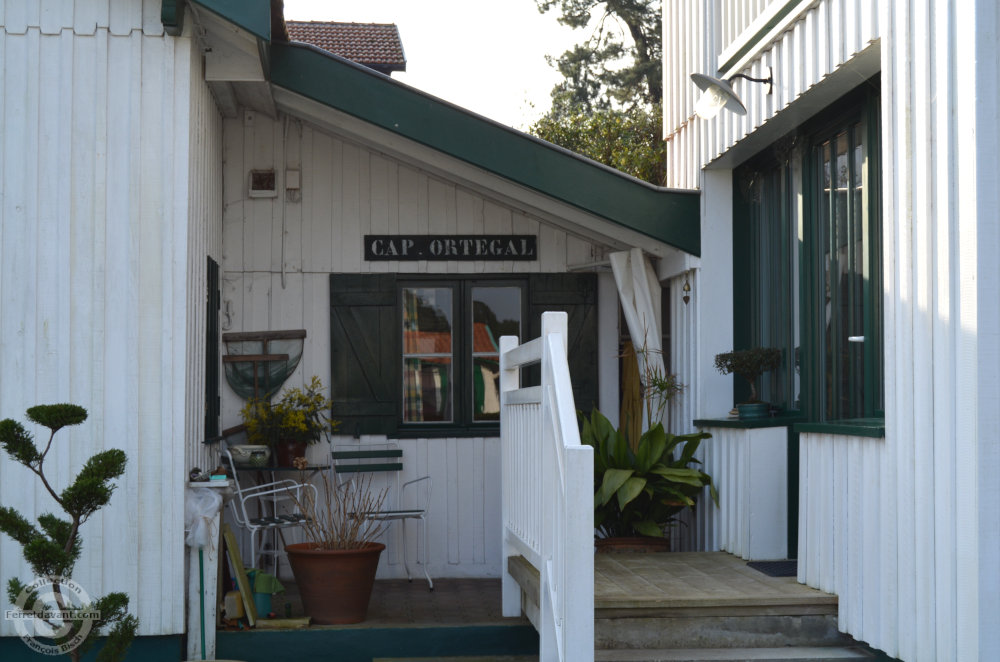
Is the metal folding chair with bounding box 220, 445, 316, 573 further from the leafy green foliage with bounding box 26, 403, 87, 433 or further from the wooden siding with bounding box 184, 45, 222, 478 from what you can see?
the leafy green foliage with bounding box 26, 403, 87, 433

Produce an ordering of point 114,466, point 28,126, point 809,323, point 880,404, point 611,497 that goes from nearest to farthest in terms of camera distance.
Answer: point 114,466
point 880,404
point 28,126
point 809,323
point 611,497

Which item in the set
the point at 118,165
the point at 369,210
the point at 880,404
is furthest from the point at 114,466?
the point at 369,210

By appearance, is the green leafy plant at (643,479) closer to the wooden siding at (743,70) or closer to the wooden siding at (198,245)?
the wooden siding at (743,70)

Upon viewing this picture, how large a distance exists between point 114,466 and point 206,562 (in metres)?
1.65

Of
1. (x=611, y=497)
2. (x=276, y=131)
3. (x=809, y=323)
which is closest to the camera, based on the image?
(x=809, y=323)

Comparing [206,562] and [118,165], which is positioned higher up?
[118,165]

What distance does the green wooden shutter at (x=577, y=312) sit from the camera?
313 inches

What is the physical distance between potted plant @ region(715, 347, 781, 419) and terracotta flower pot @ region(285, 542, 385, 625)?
2.34 metres

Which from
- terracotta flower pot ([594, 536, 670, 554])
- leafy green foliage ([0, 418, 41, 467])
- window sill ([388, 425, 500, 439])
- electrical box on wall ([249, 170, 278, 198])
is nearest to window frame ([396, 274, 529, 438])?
window sill ([388, 425, 500, 439])

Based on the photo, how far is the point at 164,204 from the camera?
5629mm

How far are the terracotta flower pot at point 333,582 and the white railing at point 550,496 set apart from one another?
0.84m

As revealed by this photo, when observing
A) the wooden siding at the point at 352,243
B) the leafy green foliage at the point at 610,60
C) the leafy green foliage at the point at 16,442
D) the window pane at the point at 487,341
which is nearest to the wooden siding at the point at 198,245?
the wooden siding at the point at 352,243

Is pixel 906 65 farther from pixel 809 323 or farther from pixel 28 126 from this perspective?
pixel 28 126

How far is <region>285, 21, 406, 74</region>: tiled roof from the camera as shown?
13512mm
